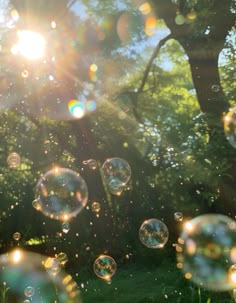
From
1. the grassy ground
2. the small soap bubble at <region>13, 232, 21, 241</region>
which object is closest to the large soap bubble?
the grassy ground

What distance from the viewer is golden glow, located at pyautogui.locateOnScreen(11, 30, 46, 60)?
14.5 m

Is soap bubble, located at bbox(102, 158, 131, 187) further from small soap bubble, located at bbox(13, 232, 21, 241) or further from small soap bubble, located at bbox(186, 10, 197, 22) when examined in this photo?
small soap bubble, located at bbox(13, 232, 21, 241)

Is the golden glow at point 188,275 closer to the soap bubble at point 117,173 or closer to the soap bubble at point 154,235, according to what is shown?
the soap bubble at point 154,235

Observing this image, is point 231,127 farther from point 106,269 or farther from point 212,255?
point 106,269

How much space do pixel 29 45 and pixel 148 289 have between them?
848 cm

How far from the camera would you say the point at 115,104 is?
16469 millimetres

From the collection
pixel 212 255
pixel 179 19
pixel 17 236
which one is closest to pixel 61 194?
pixel 212 255

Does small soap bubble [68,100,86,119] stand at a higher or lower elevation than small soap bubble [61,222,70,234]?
higher

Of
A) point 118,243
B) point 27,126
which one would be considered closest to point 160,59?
point 27,126

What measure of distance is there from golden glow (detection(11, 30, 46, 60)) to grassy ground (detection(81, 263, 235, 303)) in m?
6.49

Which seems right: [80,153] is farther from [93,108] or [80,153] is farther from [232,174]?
[232,174]

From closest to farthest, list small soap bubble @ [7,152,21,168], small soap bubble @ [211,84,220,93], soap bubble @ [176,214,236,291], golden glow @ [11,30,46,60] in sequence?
soap bubble @ [176,214,236,291], small soap bubble @ [211,84,220,93], small soap bubble @ [7,152,21,168], golden glow @ [11,30,46,60]

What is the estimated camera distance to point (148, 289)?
9484 mm

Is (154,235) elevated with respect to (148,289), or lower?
elevated
